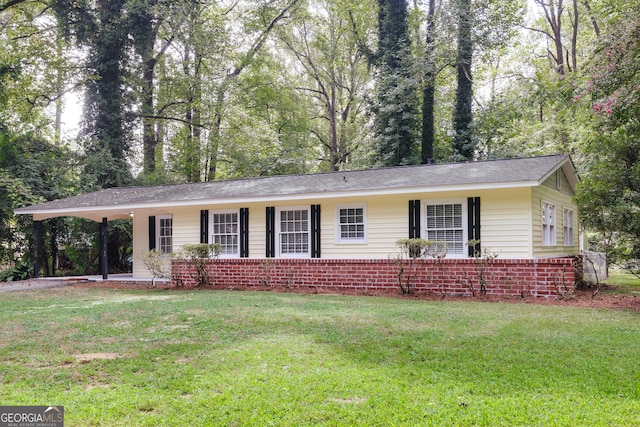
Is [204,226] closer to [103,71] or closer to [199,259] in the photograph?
[199,259]

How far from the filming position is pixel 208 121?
27.0 metres

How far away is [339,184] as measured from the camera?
1411cm

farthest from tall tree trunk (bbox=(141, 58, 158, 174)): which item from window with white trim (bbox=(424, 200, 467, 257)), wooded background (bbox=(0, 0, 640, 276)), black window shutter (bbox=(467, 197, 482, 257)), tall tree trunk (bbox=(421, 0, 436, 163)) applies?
black window shutter (bbox=(467, 197, 482, 257))

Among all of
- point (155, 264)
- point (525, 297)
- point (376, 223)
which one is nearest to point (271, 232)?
point (376, 223)

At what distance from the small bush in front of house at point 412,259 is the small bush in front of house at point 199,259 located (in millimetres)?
5500

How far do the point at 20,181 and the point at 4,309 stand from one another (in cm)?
879

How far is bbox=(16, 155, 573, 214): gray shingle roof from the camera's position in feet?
38.5

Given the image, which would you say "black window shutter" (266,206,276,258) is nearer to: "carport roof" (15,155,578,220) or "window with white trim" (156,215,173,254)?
"carport roof" (15,155,578,220)

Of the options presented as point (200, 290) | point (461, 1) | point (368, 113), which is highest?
point (461, 1)

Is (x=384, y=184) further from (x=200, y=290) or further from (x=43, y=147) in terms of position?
(x=43, y=147)

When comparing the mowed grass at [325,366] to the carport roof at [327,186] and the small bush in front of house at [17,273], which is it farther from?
the small bush in front of house at [17,273]

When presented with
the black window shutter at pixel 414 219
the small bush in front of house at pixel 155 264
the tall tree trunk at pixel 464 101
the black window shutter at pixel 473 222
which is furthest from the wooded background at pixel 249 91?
the small bush in front of house at pixel 155 264

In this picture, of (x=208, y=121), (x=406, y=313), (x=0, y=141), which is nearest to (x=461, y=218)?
(x=406, y=313)

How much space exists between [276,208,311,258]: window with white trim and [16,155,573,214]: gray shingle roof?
74cm
